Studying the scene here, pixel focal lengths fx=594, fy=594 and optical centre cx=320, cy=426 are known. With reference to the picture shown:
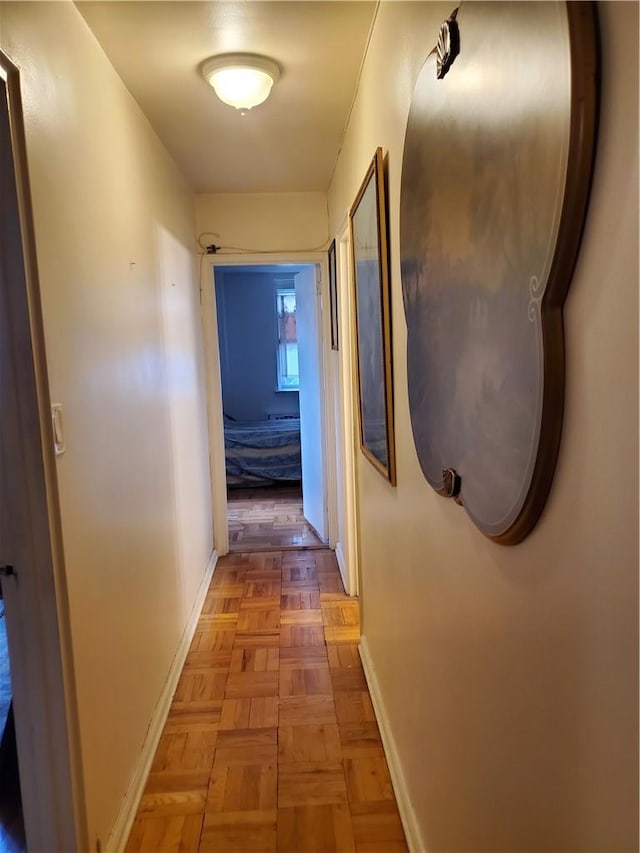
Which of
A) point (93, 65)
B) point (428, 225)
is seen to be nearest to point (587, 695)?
point (428, 225)

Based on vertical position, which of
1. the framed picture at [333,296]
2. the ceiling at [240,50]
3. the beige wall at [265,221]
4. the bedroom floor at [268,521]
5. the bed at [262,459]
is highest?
the ceiling at [240,50]

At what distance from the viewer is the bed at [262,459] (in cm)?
561

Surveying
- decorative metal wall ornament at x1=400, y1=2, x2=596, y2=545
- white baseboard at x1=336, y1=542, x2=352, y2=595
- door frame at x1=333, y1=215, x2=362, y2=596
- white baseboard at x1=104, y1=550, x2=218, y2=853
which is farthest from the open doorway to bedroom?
decorative metal wall ornament at x1=400, y1=2, x2=596, y2=545

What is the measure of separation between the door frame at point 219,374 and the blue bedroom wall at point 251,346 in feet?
10.3

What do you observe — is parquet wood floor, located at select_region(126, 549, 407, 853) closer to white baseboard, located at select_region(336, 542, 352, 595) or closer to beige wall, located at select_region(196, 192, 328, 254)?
white baseboard, located at select_region(336, 542, 352, 595)

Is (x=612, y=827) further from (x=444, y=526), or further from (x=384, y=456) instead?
(x=384, y=456)

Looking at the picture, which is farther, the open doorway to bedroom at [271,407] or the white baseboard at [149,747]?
the open doorway to bedroom at [271,407]

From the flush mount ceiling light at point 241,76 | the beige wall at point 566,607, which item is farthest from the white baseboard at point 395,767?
the flush mount ceiling light at point 241,76

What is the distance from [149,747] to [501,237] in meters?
1.94

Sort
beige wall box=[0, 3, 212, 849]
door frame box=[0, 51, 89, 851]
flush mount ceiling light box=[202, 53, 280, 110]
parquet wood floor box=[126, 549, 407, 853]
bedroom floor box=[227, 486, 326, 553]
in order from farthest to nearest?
bedroom floor box=[227, 486, 326, 553], flush mount ceiling light box=[202, 53, 280, 110], parquet wood floor box=[126, 549, 407, 853], beige wall box=[0, 3, 212, 849], door frame box=[0, 51, 89, 851]

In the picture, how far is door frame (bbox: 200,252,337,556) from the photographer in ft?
11.8

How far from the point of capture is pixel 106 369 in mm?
1666

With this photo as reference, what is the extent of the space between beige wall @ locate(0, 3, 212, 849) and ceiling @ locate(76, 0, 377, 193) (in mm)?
103

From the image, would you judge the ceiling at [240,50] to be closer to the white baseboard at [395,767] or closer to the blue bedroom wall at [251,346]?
the white baseboard at [395,767]
